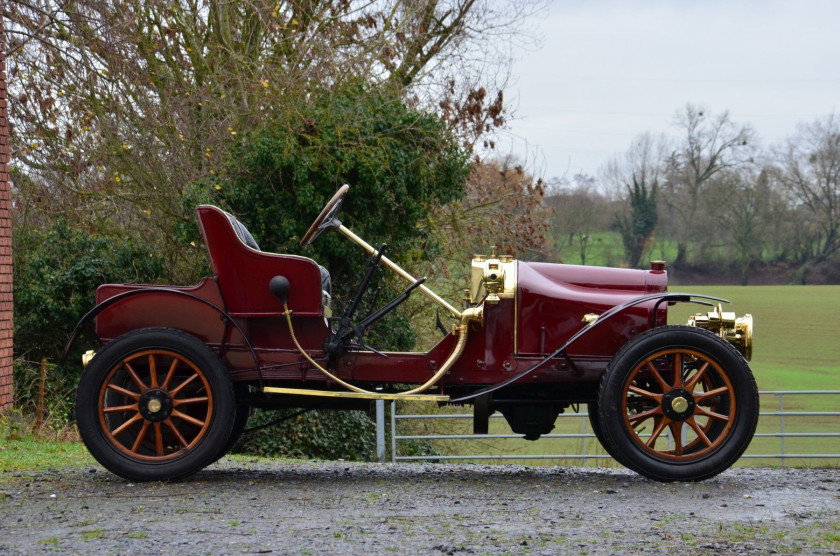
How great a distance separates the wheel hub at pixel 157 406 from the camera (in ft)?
20.5

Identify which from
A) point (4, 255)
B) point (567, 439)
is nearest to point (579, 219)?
point (567, 439)

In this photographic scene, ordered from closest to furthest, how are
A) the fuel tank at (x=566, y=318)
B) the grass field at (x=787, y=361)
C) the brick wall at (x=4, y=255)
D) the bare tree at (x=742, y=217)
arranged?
the fuel tank at (x=566, y=318)
the brick wall at (x=4, y=255)
the grass field at (x=787, y=361)
the bare tree at (x=742, y=217)

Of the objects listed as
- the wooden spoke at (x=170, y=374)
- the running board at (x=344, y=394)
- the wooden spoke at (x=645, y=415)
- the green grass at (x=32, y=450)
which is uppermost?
the wooden spoke at (x=170, y=374)

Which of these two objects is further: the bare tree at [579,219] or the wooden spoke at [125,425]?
the bare tree at [579,219]

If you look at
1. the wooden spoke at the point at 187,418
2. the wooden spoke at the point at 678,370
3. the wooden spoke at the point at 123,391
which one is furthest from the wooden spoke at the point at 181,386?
the wooden spoke at the point at 678,370

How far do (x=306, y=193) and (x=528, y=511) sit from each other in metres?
8.18

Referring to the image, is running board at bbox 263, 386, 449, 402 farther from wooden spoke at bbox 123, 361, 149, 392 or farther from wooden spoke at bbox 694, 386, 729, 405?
wooden spoke at bbox 694, 386, 729, 405

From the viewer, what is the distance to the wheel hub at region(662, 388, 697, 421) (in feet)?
20.0

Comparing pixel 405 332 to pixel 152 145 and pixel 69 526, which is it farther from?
pixel 69 526

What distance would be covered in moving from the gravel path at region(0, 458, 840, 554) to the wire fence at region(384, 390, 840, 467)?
2.05 metres

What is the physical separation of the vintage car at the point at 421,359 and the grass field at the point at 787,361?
11.3 metres

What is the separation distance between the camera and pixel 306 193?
1298 centimetres

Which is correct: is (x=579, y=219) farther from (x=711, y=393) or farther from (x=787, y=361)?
(x=711, y=393)

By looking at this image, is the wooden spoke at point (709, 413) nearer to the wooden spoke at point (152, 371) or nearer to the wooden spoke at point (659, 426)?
the wooden spoke at point (659, 426)
